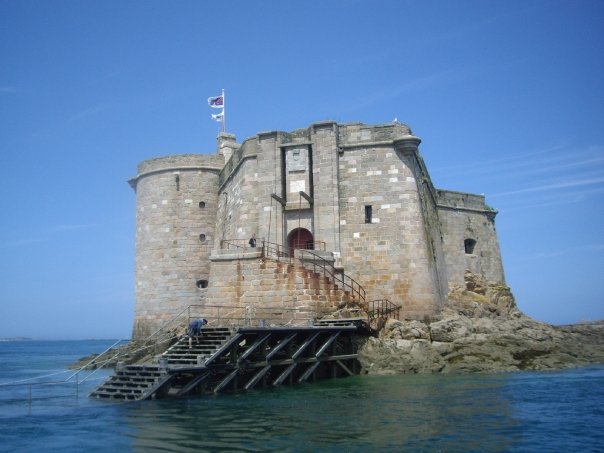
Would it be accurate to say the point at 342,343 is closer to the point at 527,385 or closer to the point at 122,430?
the point at 527,385

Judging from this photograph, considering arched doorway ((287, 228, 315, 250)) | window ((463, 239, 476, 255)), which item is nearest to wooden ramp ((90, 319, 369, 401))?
arched doorway ((287, 228, 315, 250))

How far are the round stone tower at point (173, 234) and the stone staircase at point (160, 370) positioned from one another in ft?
36.5

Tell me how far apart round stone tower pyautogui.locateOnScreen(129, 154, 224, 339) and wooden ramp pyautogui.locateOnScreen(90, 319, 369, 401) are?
33.2 ft

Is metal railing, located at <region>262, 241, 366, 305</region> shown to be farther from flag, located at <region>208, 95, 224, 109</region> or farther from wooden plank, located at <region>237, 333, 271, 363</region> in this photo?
flag, located at <region>208, 95, 224, 109</region>

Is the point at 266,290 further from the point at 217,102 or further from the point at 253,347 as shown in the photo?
the point at 217,102

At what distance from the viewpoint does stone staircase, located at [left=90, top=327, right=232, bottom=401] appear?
605 inches

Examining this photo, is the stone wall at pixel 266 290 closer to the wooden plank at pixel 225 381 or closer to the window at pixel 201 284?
the wooden plank at pixel 225 381

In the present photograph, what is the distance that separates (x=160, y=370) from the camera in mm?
15547

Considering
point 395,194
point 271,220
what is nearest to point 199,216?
point 271,220

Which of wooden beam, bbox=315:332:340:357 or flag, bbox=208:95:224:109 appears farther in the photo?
flag, bbox=208:95:224:109

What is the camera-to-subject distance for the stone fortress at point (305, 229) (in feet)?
69.8

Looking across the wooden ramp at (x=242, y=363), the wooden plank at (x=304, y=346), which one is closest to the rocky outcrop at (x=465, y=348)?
the wooden ramp at (x=242, y=363)

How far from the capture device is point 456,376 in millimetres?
19344

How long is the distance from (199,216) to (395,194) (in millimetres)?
10533
